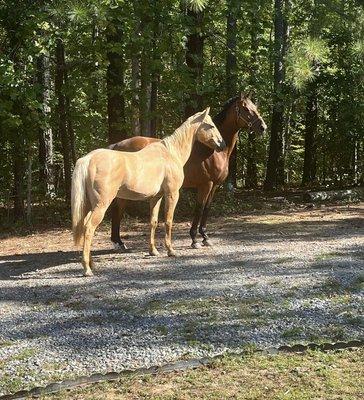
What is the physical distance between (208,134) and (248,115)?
36.5 inches

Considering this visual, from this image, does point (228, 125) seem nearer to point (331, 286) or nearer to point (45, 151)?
point (331, 286)

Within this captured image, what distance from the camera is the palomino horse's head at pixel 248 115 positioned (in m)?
9.02

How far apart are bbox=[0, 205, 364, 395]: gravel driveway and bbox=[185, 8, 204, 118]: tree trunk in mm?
4612

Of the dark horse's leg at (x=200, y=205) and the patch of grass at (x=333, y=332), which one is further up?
the dark horse's leg at (x=200, y=205)

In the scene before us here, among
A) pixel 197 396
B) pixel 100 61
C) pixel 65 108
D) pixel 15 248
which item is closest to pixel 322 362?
pixel 197 396

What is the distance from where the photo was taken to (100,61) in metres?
12.3

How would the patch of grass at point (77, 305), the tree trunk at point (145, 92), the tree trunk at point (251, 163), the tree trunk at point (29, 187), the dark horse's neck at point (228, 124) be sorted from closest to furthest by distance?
the patch of grass at point (77, 305) → the dark horse's neck at point (228, 124) → the tree trunk at point (145, 92) → the tree trunk at point (29, 187) → the tree trunk at point (251, 163)

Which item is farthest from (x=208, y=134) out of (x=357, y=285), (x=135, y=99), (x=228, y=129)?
(x=135, y=99)

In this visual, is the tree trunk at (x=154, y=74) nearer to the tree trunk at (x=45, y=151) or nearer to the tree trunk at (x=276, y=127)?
the tree trunk at (x=45, y=151)

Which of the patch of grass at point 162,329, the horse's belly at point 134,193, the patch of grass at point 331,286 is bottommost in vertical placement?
the patch of grass at point 162,329

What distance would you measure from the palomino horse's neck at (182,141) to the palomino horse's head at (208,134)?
126mm

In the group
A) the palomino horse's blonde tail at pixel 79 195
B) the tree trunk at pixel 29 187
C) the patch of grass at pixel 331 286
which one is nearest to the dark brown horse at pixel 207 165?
the palomino horse's blonde tail at pixel 79 195

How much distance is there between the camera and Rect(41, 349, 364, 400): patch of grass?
3801 mm

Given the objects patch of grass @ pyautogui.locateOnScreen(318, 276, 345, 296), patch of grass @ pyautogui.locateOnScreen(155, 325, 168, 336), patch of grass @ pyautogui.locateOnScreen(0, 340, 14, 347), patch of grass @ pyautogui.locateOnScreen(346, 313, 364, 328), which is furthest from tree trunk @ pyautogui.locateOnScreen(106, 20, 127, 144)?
patch of grass @ pyautogui.locateOnScreen(346, 313, 364, 328)
